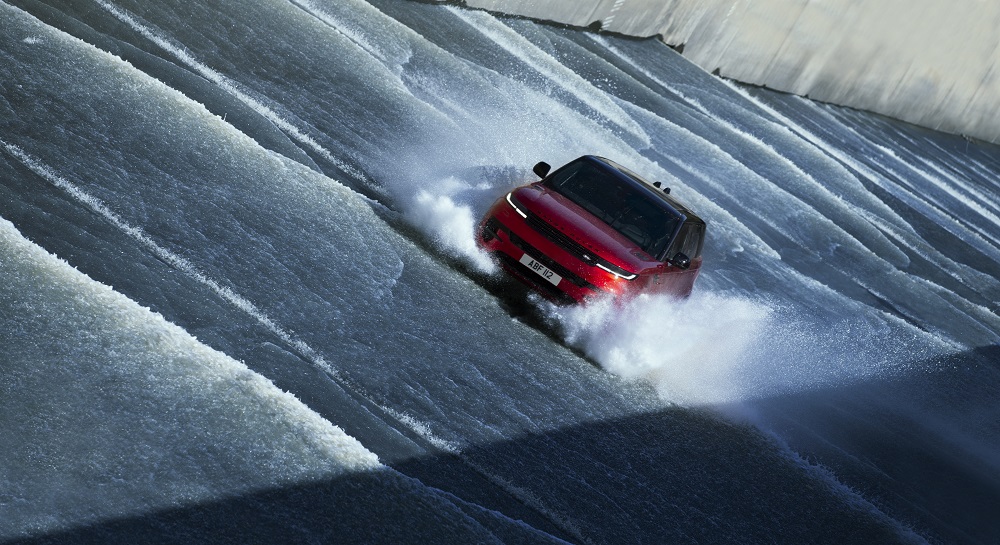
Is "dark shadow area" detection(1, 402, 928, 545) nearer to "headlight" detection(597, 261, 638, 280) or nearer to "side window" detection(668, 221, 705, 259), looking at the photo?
"headlight" detection(597, 261, 638, 280)

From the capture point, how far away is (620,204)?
11000 mm

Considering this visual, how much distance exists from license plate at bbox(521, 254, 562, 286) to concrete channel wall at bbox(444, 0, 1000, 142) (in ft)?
36.3

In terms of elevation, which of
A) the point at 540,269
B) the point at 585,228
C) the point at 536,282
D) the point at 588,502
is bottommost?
the point at 588,502

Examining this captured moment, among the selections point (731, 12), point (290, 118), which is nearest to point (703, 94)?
point (731, 12)

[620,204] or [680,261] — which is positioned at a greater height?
[620,204]

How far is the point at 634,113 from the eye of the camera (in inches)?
799

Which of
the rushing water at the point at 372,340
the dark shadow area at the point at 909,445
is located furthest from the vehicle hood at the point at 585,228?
the dark shadow area at the point at 909,445

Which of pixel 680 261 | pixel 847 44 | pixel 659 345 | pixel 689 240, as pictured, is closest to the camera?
pixel 659 345

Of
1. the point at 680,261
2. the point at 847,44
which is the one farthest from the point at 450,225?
the point at 847,44

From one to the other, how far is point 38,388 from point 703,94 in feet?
66.6

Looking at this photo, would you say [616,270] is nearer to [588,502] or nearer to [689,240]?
[689,240]

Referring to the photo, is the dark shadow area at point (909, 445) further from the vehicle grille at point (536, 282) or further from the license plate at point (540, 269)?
the license plate at point (540, 269)

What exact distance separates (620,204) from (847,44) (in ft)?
69.0

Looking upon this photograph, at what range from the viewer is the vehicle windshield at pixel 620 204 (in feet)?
35.1
